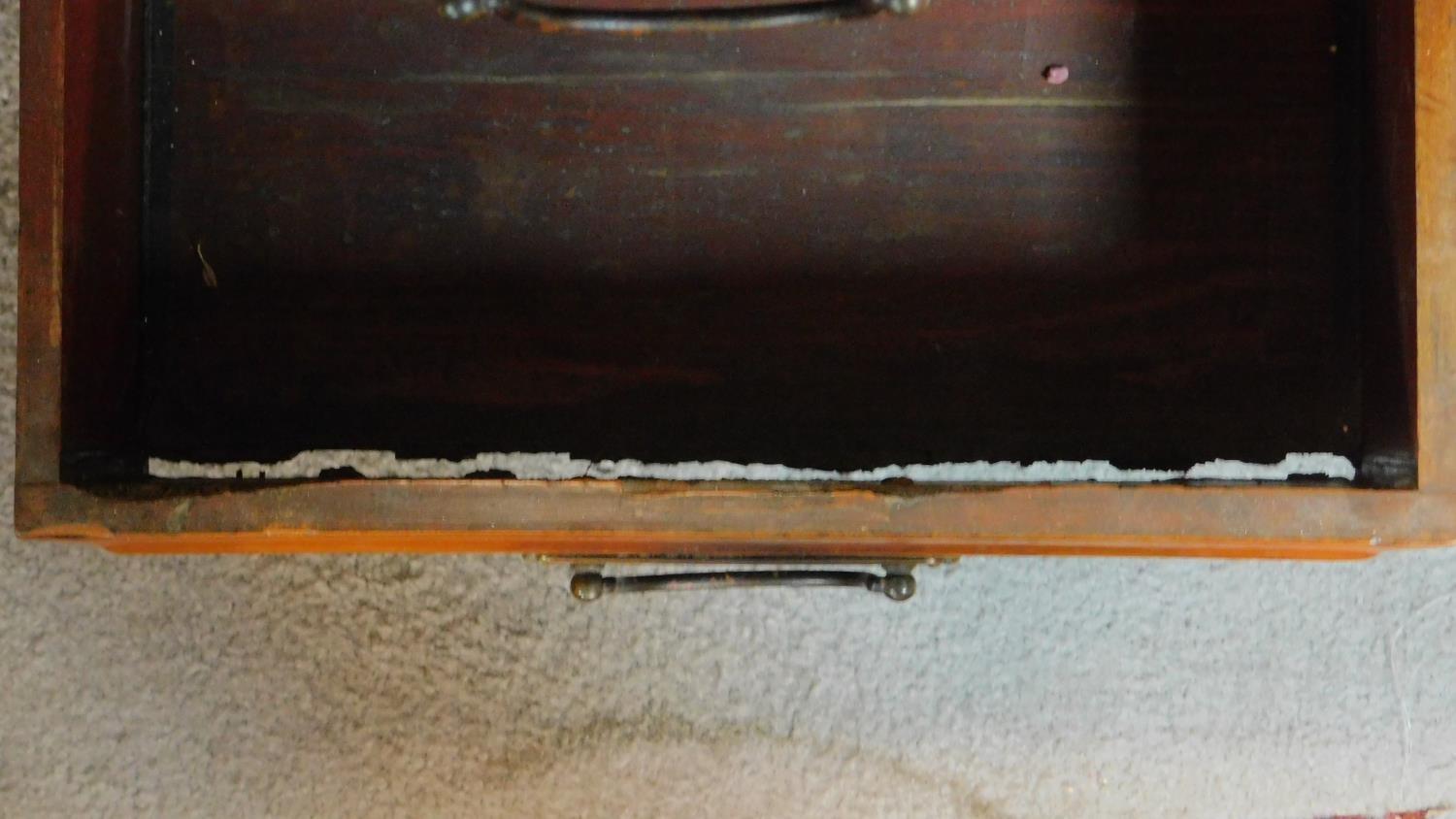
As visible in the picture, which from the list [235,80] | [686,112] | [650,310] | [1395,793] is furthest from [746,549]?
[1395,793]

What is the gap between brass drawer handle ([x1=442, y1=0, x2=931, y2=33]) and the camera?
0.58 metres

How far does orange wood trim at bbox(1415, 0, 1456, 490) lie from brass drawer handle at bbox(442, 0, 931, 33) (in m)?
0.24

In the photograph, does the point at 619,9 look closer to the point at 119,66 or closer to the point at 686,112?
the point at 686,112

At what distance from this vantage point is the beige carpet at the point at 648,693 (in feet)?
2.89

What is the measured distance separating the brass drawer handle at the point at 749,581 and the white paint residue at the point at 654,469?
0.06 meters

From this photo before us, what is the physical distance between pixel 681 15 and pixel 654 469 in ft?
0.85

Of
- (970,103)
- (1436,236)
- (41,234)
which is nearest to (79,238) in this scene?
(41,234)

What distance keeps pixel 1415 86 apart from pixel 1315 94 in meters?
0.12

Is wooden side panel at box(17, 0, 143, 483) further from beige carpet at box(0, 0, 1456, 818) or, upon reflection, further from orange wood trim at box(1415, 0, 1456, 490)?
orange wood trim at box(1415, 0, 1456, 490)

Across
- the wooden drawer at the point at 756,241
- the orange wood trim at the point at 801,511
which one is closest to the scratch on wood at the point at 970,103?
the wooden drawer at the point at 756,241

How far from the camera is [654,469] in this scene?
0.71 meters

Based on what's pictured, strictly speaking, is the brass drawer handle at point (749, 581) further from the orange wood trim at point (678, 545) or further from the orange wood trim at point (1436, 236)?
the orange wood trim at point (1436, 236)

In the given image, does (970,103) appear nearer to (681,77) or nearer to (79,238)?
(681,77)

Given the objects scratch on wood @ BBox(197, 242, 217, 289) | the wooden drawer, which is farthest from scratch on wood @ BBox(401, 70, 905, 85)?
scratch on wood @ BBox(197, 242, 217, 289)
